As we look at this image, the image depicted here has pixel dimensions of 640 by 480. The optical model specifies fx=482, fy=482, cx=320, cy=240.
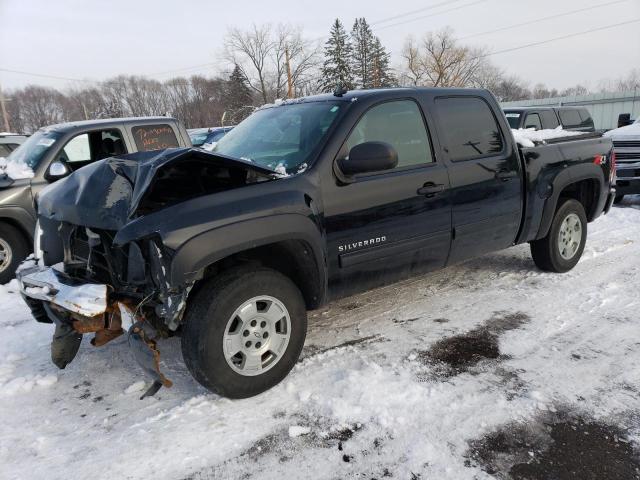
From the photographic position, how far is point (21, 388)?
3.29 meters

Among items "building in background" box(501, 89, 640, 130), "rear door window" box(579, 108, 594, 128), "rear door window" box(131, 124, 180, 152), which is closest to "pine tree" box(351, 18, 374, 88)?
"building in background" box(501, 89, 640, 130)

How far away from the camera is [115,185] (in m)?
2.98

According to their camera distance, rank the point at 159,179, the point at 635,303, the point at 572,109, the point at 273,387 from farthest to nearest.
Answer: the point at 572,109
the point at 635,303
the point at 273,387
the point at 159,179

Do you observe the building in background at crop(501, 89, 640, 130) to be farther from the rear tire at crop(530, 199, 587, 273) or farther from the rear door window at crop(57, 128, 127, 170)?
the rear door window at crop(57, 128, 127, 170)

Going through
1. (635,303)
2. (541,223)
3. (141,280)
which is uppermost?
(141,280)

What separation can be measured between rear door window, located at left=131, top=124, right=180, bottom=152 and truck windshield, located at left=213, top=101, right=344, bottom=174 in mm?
2598

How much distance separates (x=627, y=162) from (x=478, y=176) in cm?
754

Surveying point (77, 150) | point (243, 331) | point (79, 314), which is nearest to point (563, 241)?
point (243, 331)

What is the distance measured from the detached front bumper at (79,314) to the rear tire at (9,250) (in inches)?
114

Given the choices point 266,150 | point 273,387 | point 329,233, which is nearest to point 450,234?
point 329,233

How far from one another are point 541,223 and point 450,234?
145 centimetres

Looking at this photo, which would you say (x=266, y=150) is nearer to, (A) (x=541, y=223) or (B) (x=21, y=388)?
(B) (x=21, y=388)

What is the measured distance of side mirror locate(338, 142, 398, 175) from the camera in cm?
322

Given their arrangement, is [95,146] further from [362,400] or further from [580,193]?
[580,193]
